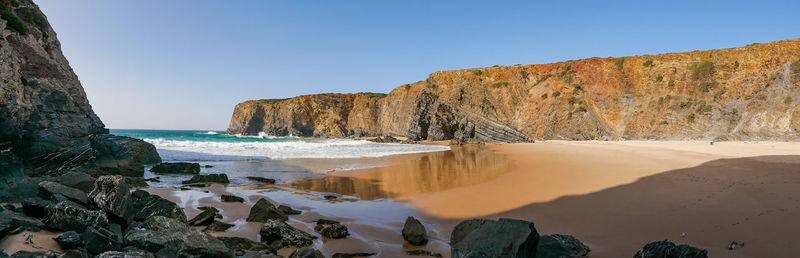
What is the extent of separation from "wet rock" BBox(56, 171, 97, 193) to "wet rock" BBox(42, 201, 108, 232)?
345 centimetres

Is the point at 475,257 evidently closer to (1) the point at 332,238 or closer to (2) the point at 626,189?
(1) the point at 332,238

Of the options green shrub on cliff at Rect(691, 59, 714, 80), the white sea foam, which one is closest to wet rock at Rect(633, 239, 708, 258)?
the white sea foam

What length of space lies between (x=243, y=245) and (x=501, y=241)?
3.26 m

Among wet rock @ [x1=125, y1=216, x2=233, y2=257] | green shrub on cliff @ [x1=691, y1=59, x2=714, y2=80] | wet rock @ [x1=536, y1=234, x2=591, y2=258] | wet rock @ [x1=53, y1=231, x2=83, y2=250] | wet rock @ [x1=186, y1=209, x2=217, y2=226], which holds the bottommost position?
wet rock @ [x1=186, y1=209, x2=217, y2=226]

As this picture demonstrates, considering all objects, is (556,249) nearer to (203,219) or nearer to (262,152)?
(203,219)

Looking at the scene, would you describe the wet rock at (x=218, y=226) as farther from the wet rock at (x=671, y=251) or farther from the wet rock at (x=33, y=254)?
the wet rock at (x=671, y=251)

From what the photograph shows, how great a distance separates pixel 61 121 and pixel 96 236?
8578 mm

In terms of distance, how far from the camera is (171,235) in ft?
11.7

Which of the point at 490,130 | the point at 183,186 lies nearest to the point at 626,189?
the point at 183,186

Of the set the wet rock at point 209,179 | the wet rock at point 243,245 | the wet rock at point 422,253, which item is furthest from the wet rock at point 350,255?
the wet rock at point 209,179

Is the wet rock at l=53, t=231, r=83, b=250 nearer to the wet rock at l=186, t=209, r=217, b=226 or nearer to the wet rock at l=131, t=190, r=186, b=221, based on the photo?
the wet rock at l=131, t=190, r=186, b=221

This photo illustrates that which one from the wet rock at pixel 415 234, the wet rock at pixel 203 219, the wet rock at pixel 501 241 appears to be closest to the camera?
the wet rock at pixel 501 241

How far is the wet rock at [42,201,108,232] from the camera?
3.56 m

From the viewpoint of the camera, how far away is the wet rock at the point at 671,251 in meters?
3.02
